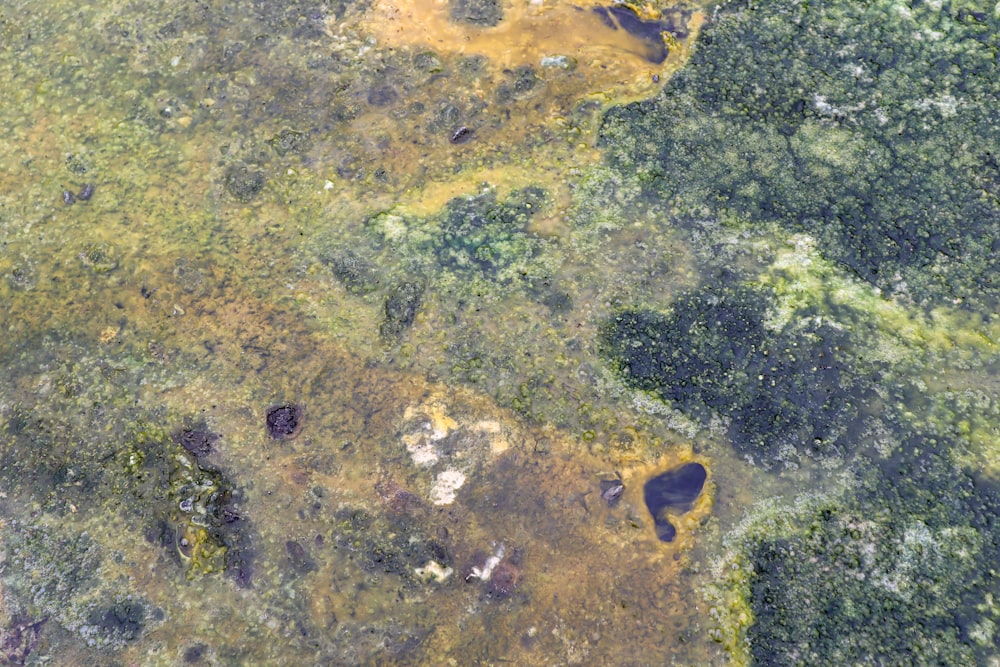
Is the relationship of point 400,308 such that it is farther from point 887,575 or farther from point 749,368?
point 887,575

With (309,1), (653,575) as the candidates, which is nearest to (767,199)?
(653,575)

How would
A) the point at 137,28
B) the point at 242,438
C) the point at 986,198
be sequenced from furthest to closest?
the point at 137,28
the point at 986,198
the point at 242,438

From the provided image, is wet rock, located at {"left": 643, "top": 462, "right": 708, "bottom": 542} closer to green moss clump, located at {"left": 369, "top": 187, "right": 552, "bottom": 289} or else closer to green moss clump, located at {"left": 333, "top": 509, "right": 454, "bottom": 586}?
green moss clump, located at {"left": 333, "top": 509, "right": 454, "bottom": 586}

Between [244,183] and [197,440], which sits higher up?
[244,183]

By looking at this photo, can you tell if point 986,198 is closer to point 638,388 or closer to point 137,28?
point 638,388

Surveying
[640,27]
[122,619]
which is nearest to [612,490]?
[122,619]

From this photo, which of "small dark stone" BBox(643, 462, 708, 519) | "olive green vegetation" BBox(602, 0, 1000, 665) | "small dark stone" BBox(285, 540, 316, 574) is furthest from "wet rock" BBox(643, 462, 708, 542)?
"small dark stone" BBox(285, 540, 316, 574)
